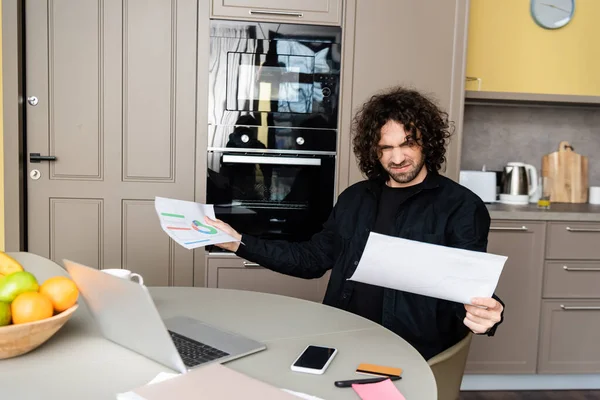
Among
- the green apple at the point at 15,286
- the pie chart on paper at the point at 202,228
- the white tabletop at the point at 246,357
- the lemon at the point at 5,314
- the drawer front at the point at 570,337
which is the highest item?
the pie chart on paper at the point at 202,228

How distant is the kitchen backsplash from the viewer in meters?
3.27

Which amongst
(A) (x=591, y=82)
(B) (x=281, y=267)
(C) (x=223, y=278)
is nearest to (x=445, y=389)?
(B) (x=281, y=267)

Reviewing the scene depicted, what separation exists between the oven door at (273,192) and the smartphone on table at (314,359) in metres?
1.58

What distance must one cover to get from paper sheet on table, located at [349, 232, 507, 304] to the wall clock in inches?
102

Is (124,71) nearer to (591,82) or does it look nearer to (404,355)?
(404,355)

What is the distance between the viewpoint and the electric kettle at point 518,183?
3.04 metres

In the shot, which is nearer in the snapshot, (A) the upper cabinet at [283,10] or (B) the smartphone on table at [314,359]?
(B) the smartphone on table at [314,359]

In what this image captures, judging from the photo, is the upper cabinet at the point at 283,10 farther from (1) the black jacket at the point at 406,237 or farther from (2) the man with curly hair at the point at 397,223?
(1) the black jacket at the point at 406,237

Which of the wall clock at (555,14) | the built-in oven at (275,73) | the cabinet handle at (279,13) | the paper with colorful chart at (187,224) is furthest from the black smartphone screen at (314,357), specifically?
the wall clock at (555,14)

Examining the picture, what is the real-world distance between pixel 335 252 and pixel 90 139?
1.36 meters

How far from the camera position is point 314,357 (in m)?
1.09

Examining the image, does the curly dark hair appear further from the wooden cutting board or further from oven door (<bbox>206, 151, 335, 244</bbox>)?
the wooden cutting board

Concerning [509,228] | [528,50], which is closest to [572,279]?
[509,228]

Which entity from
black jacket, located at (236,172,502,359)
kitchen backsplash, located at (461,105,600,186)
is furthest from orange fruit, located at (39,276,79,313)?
kitchen backsplash, located at (461,105,600,186)
